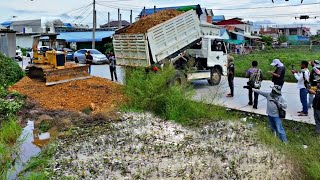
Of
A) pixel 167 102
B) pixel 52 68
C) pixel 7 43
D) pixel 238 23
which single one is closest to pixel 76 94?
pixel 52 68

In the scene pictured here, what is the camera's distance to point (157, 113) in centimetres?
1045

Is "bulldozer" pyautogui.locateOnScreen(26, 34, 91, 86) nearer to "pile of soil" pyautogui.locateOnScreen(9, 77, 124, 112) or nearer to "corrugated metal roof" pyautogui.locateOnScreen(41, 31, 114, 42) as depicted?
"pile of soil" pyautogui.locateOnScreen(9, 77, 124, 112)

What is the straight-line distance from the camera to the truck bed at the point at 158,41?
13.0 meters

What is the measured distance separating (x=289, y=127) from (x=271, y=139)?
2.97 metres

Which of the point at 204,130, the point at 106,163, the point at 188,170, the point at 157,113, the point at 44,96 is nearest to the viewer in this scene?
the point at 188,170

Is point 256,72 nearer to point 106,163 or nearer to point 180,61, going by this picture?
point 180,61

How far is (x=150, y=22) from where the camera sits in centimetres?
1355


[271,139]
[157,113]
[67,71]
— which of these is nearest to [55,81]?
[67,71]

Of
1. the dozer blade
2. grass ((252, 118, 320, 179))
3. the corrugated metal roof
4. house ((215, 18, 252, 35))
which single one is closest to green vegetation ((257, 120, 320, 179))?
grass ((252, 118, 320, 179))

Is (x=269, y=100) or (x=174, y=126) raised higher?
(x=269, y=100)

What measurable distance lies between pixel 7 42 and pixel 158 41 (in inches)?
648

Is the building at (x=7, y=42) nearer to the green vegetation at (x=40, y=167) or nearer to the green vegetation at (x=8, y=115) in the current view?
the green vegetation at (x=8, y=115)

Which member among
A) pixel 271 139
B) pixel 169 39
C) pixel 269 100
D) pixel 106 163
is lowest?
pixel 106 163

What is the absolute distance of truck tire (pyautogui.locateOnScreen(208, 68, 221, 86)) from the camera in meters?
15.7
